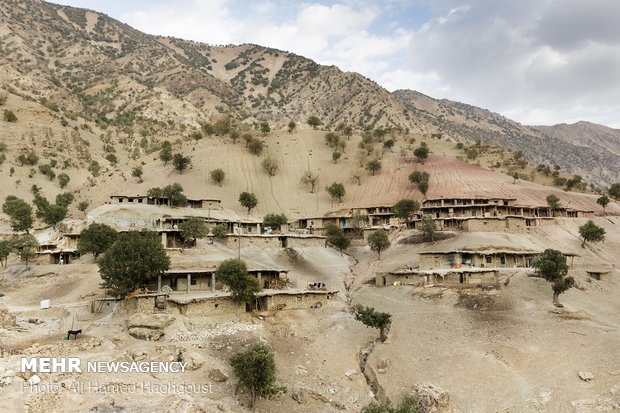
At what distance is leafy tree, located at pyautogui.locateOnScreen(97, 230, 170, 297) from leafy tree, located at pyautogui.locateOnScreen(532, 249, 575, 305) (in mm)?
30548

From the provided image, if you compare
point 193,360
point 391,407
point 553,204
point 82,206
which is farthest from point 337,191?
point 391,407

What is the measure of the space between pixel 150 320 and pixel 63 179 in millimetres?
67065

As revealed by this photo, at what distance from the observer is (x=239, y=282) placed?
3222 cm

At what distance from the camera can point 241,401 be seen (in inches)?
835

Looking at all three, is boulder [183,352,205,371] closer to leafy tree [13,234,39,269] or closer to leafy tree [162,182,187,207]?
leafy tree [13,234,39,269]

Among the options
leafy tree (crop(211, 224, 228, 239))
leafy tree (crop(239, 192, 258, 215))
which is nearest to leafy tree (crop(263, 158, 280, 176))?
leafy tree (crop(239, 192, 258, 215))

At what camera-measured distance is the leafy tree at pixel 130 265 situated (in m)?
31.3

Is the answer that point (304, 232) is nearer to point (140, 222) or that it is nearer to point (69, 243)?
point (140, 222)

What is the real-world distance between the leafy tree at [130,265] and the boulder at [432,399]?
840 inches

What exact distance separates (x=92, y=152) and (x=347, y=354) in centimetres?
9593

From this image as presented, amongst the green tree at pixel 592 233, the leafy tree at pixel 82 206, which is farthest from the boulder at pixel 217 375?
the leafy tree at pixel 82 206

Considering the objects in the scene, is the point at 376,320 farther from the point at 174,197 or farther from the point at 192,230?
the point at 174,197

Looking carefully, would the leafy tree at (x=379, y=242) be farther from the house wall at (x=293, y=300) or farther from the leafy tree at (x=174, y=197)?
the leafy tree at (x=174, y=197)

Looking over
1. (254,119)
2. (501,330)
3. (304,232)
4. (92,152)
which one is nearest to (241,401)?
(501,330)
